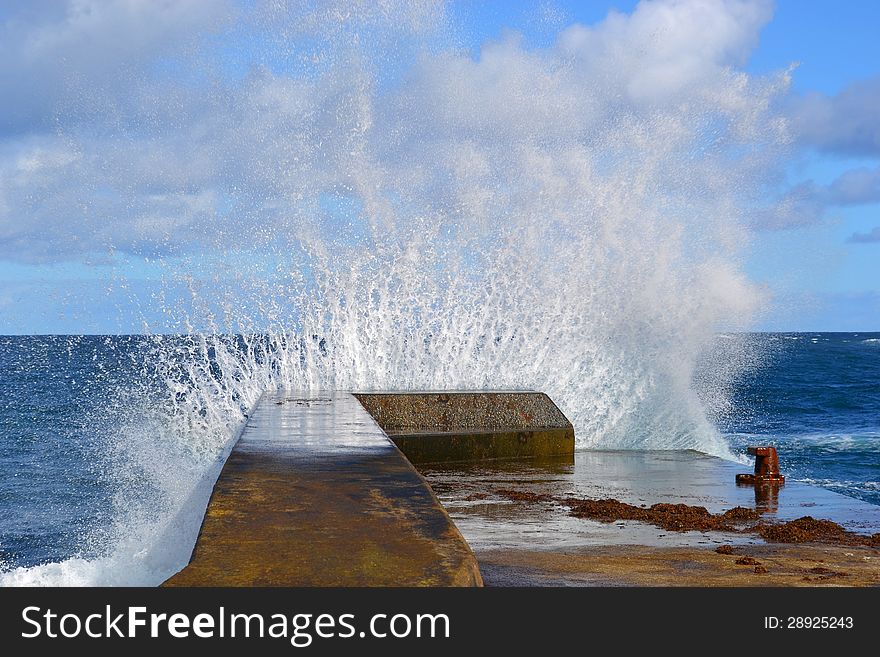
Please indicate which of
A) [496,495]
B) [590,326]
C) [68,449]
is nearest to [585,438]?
[590,326]

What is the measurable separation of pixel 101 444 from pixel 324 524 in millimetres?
23419

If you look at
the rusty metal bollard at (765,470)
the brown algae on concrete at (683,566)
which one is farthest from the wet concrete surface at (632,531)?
the rusty metal bollard at (765,470)

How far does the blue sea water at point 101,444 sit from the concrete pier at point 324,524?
331 inches

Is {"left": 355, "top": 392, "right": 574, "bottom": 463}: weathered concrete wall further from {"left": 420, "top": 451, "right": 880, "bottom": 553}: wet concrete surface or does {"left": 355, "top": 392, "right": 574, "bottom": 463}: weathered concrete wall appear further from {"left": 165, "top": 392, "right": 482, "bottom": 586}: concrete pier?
{"left": 165, "top": 392, "right": 482, "bottom": 586}: concrete pier

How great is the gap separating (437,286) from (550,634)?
34.5 feet

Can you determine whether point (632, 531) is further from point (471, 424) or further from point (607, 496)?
point (471, 424)

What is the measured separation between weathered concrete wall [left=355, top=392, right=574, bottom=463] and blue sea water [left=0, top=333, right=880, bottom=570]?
16.8 ft

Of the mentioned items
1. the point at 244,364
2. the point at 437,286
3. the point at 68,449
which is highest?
the point at 437,286

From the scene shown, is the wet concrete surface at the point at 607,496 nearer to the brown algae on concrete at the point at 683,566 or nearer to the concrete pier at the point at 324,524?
the brown algae on concrete at the point at 683,566

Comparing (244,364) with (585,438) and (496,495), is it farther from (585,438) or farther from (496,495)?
(496,495)

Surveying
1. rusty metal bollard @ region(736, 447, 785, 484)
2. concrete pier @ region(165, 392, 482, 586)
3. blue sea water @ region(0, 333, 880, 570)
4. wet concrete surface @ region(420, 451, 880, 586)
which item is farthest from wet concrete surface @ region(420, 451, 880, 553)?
blue sea water @ region(0, 333, 880, 570)

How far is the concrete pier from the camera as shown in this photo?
2449 mm

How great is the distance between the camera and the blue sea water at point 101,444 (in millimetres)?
14930

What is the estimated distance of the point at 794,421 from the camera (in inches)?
1003
